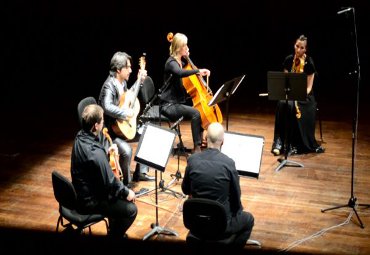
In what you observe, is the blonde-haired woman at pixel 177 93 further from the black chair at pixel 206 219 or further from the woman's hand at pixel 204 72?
the black chair at pixel 206 219

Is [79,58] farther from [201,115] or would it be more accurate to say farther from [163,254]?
[163,254]

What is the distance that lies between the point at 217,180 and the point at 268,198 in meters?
1.89

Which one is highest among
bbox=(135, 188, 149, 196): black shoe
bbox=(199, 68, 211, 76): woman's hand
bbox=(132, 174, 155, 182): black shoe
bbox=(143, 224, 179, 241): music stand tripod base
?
bbox=(199, 68, 211, 76): woman's hand

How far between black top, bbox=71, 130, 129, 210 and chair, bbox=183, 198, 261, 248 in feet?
2.53

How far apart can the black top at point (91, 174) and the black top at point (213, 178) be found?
0.68 m

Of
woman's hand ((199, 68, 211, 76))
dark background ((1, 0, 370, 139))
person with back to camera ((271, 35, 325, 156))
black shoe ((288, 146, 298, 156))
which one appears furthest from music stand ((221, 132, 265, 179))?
dark background ((1, 0, 370, 139))

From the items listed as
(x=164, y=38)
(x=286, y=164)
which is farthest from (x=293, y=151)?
(x=164, y=38)

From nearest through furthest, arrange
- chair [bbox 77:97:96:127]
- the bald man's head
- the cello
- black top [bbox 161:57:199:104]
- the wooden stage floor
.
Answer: the bald man's head
the wooden stage floor
chair [bbox 77:97:96:127]
black top [bbox 161:57:199:104]
the cello

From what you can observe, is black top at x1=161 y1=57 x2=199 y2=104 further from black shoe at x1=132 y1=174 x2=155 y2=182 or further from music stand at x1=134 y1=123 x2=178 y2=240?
music stand at x1=134 y1=123 x2=178 y2=240

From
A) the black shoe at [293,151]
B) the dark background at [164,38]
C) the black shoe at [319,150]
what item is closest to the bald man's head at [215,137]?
the black shoe at [293,151]

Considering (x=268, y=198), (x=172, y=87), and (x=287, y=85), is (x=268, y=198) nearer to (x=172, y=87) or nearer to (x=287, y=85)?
(x=287, y=85)

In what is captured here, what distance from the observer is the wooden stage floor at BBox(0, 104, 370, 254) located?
4.91 m

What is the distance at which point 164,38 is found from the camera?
1108 cm

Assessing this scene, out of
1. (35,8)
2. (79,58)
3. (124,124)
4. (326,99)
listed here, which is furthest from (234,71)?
(124,124)
